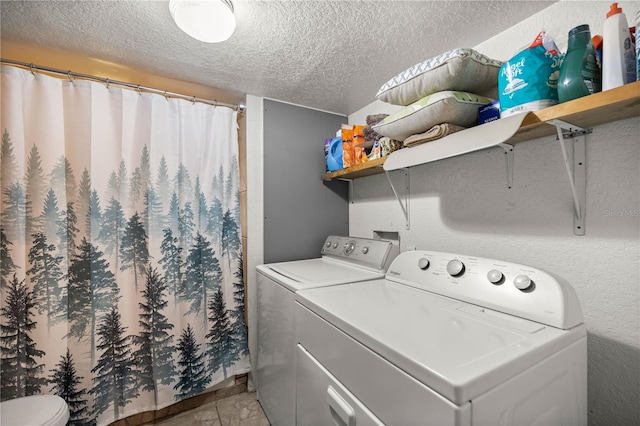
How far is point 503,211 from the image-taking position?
1239mm

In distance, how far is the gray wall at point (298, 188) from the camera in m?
1.99

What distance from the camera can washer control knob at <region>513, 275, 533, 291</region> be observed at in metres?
0.89

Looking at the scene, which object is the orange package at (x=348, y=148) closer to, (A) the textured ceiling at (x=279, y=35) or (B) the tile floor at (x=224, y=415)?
(A) the textured ceiling at (x=279, y=35)

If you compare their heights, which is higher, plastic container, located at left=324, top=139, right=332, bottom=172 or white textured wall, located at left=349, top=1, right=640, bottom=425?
plastic container, located at left=324, top=139, right=332, bottom=172

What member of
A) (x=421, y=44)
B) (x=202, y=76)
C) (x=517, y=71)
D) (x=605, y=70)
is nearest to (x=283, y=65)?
(x=202, y=76)

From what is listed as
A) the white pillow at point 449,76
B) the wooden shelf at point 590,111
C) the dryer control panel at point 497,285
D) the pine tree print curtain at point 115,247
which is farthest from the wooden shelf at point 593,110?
the pine tree print curtain at point 115,247

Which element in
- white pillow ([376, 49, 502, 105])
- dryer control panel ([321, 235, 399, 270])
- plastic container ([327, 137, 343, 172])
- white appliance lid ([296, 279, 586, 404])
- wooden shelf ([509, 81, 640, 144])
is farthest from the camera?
plastic container ([327, 137, 343, 172])

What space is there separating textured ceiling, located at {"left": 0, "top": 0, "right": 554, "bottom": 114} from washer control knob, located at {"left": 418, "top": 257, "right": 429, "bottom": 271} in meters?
1.12

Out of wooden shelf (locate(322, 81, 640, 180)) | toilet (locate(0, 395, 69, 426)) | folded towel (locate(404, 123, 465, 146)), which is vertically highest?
folded towel (locate(404, 123, 465, 146))

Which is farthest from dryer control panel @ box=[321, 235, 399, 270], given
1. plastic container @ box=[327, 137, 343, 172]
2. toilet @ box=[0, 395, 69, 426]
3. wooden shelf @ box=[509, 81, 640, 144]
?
toilet @ box=[0, 395, 69, 426]

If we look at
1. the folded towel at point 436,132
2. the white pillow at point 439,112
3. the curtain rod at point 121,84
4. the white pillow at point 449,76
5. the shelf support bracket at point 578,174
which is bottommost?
the shelf support bracket at point 578,174

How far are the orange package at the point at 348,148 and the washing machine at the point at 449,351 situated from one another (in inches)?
36.5

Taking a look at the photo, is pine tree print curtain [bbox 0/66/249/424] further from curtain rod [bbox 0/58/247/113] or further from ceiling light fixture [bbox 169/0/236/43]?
ceiling light fixture [bbox 169/0/236/43]

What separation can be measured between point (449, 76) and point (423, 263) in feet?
2.68
